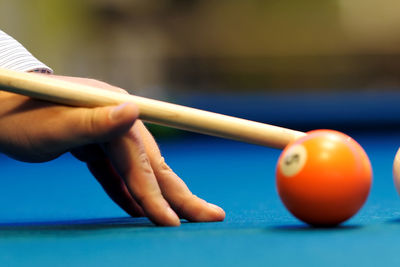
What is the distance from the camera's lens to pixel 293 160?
2242 millimetres

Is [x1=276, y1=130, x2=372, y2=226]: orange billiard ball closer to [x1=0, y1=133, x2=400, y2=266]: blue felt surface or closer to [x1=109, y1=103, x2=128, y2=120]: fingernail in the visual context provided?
[x1=0, y1=133, x2=400, y2=266]: blue felt surface

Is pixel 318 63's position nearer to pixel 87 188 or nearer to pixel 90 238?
pixel 87 188

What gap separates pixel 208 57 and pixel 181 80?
0.96 metres

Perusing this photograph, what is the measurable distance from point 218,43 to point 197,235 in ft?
50.9

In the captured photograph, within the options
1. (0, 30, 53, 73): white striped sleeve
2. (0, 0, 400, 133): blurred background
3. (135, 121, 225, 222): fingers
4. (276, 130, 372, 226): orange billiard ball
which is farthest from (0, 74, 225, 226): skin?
(0, 0, 400, 133): blurred background

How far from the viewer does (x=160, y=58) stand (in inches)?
639

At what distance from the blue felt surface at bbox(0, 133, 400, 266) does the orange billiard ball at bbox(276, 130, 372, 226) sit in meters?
0.07

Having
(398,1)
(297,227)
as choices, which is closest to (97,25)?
(398,1)

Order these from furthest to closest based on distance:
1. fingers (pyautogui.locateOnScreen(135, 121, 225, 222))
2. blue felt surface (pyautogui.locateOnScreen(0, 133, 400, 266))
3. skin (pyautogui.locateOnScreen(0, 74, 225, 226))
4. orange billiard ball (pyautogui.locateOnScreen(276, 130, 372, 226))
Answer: fingers (pyautogui.locateOnScreen(135, 121, 225, 222)) < skin (pyautogui.locateOnScreen(0, 74, 225, 226)) < orange billiard ball (pyautogui.locateOnScreen(276, 130, 372, 226)) < blue felt surface (pyautogui.locateOnScreen(0, 133, 400, 266))

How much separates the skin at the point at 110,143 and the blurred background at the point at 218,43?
11.4 m

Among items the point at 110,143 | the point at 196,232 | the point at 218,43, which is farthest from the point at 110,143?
the point at 218,43

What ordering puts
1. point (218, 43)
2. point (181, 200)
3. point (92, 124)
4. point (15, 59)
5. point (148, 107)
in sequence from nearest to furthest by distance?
point (92, 124) → point (148, 107) → point (181, 200) → point (15, 59) → point (218, 43)

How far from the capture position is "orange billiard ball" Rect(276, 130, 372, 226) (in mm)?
2188

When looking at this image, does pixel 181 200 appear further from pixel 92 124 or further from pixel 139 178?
pixel 92 124
